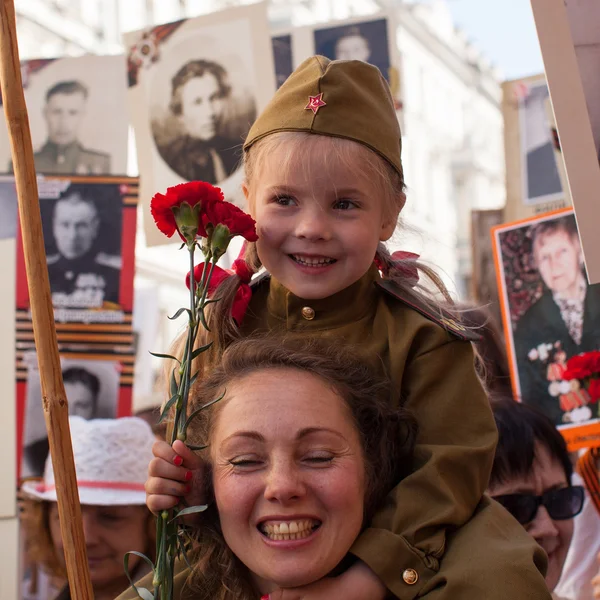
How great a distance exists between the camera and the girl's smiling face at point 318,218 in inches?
71.2

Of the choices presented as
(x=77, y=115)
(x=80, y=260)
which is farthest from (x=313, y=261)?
(x=77, y=115)

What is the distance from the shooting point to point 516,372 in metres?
3.10

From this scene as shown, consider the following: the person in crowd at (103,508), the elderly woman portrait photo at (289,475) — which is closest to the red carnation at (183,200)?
the elderly woman portrait photo at (289,475)

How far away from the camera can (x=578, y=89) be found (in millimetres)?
1737

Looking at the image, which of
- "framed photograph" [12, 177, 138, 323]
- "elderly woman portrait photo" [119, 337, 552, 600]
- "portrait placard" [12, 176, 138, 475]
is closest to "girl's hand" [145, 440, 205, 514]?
"elderly woman portrait photo" [119, 337, 552, 600]

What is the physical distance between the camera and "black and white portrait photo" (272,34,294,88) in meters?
3.64

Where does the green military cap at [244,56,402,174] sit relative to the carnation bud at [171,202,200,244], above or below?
above

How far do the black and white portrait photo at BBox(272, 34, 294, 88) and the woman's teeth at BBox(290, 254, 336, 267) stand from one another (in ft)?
6.33

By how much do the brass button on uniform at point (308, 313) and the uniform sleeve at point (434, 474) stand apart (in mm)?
217

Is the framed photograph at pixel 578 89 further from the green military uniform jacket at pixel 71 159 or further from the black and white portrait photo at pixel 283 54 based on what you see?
the green military uniform jacket at pixel 71 159

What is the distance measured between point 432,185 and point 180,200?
23.1 meters

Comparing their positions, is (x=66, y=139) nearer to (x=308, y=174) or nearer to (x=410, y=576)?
(x=308, y=174)

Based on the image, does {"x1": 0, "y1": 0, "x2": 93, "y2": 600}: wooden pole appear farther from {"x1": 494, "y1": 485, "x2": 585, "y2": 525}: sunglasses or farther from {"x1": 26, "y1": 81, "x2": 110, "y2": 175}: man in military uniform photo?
{"x1": 26, "y1": 81, "x2": 110, "y2": 175}: man in military uniform photo

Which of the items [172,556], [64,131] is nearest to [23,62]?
[64,131]
